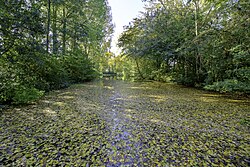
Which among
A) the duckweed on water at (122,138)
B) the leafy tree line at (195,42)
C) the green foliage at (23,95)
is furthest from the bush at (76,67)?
the duckweed on water at (122,138)

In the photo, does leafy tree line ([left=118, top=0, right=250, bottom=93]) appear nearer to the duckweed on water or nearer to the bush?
the duckweed on water

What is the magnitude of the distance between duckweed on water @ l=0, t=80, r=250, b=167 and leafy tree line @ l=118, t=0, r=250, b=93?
2945 mm

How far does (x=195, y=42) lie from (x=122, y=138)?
679 centimetres

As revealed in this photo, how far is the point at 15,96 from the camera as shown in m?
5.04

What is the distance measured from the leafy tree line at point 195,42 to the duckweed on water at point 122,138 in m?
2.95

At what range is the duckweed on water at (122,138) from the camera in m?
2.35

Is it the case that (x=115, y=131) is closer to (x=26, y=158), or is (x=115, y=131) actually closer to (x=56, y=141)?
(x=56, y=141)

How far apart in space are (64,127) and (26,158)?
1225 mm

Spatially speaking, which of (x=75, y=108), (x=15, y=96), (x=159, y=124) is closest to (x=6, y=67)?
(x=15, y=96)

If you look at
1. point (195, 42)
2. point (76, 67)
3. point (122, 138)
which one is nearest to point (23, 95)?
point (122, 138)

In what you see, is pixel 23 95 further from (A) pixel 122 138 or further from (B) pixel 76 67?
(B) pixel 76 67

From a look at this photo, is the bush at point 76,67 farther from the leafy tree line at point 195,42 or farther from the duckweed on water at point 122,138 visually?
the duckweed on water at point 122,138

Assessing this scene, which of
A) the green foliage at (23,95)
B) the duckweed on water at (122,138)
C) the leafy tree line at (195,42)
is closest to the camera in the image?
the duckweed on water at (122,138)

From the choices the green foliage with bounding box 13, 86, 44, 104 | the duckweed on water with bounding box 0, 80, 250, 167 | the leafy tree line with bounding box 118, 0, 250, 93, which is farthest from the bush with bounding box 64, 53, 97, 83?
the duckweed on water with bounding box 0, 80, 250, 167
